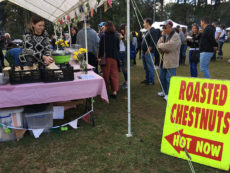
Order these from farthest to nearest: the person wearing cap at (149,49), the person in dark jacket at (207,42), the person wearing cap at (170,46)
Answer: the person wearing cap at (149,49)
the person in dark jacket at (207,42)
the person wearing cap at (170,46)

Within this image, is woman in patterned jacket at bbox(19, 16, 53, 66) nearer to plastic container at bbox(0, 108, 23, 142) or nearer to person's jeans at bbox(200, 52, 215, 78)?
plastic container at bbox(0, 108, 23, 142)

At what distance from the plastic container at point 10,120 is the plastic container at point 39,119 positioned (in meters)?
0.09

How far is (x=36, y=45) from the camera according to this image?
9.50 ft

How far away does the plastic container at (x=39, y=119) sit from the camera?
273 cm

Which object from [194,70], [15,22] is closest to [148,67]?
[194,70]

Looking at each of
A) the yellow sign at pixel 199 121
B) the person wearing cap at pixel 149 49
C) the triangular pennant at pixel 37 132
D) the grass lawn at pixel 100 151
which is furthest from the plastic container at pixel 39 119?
the person wearing cap at pixel 149 49

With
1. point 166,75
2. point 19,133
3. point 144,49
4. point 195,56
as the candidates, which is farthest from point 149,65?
point 19,133

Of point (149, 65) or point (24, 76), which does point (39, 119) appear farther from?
point (149, 65)

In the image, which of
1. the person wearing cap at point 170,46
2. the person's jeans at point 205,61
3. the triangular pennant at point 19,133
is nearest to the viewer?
the triangular pennant at point 19,133

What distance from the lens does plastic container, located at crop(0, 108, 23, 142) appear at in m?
2.60

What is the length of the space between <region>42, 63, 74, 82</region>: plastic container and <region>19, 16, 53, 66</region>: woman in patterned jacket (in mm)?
346

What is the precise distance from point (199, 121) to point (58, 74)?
188 centimetres

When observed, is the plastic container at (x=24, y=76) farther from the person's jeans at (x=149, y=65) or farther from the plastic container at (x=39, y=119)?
the person's jeans at (x=149, y=65)

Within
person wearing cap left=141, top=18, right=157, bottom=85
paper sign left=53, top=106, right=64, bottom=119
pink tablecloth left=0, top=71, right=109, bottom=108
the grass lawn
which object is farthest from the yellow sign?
person wearing cap left=141, top=18, right=157, bottom=85
